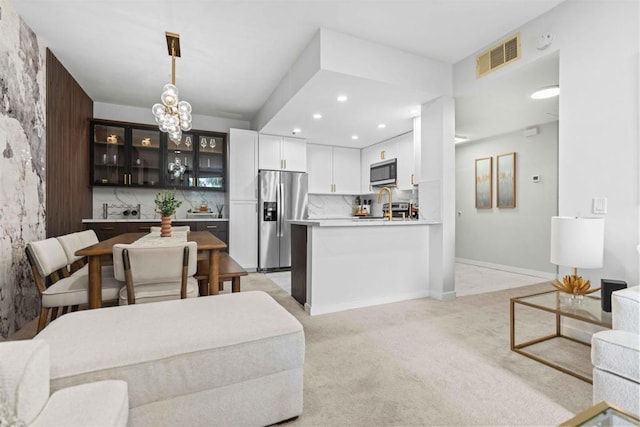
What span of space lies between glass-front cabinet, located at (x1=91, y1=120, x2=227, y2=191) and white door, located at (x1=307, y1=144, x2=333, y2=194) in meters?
1.62

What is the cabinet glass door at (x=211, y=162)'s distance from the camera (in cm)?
513

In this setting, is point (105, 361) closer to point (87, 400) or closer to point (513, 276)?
point (87, 400)

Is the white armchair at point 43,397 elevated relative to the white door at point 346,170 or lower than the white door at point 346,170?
lower

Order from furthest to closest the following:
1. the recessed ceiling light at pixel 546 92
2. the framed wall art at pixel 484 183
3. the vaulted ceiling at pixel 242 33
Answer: the framed wall art at pixel 484 183 → the recessed ceiling light at pixel 546 92 → the vaulted ceiling at pixel 242 33

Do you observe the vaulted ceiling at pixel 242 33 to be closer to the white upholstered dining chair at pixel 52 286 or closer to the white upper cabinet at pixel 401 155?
the white upper cabinet at pixel 401 155

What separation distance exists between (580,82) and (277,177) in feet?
13.2

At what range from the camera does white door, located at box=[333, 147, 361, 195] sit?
20.0 feet

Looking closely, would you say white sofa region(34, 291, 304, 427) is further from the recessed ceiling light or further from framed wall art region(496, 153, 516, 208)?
framed wall art region(496, 153, 516, 208)

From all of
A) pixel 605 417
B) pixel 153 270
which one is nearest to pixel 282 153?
pixel 153 270

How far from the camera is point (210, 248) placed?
2.25m

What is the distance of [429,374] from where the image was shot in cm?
185

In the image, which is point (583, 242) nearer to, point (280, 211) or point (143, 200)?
point (280, 211)

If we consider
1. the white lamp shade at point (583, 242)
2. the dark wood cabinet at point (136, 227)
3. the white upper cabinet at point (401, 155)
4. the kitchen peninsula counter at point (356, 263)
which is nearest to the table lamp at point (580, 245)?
the white lamp shade at point (583, 242)

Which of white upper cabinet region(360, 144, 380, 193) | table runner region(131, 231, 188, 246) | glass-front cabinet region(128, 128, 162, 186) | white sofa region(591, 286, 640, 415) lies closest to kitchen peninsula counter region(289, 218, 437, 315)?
table runner region(131, 231, 188, 246)
